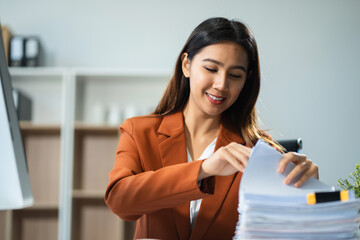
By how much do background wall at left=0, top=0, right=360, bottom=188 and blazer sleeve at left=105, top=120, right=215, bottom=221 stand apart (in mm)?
2730

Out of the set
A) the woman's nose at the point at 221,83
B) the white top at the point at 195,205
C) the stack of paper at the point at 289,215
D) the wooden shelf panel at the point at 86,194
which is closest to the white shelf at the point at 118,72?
the wooden shelf panel at the point at 86,194

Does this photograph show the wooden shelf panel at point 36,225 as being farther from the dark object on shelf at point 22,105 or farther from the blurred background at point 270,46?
the blurred background at point 270,46

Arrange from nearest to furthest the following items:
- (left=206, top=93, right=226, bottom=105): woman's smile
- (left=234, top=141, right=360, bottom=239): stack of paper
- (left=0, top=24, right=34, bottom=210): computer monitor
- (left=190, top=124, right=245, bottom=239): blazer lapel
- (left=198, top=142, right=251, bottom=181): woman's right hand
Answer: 1. (left=0, top=24, right=34, bottom=210): computer monitor
2. (left=234, top=141, right=360, bottom=239): stack of paper
3. (left=198, top=142, right=251, bottom=181): woman's right hand
4. (left=190, top=124, right=245, bottom=239): blazer lapel
5. (left=206, top=93, right=226, bottom=105): woman's smile

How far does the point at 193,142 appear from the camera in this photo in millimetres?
1536

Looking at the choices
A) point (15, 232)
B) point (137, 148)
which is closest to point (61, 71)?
point (15, 232)

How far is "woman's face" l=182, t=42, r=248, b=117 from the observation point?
4.34 feet

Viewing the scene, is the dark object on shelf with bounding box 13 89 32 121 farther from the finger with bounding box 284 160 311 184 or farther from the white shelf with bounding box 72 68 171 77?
the finger with bounding box 284 160 311 184

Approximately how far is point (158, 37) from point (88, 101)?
927 millimetres

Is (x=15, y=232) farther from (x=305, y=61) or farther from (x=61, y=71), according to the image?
(x=305, y=61)

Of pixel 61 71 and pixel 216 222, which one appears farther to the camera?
pixel 61 71

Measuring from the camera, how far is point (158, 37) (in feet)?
12.9

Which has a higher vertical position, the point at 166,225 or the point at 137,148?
the point at 137,148

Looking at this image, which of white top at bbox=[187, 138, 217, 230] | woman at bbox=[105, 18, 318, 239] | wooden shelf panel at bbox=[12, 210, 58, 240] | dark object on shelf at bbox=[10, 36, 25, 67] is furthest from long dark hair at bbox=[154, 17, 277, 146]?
wooden shelf panel at bbox=[12, 210, 58, 240]

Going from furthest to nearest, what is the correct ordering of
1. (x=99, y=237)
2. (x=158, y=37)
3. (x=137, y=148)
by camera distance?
(x=158, y=37) → (x=99, y=237) → (x=137, y=148)
